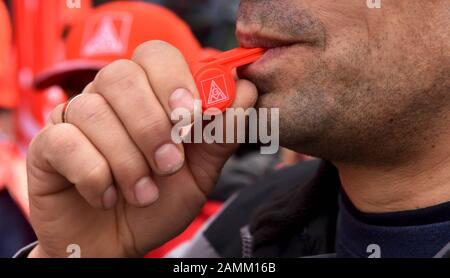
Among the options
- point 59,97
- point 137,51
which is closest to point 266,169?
point 59,97

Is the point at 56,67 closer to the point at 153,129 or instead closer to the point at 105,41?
the point at 105,41

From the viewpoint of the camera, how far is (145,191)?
1.20 meters

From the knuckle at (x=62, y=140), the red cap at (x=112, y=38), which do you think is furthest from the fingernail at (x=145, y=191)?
the red cap at (x=112, y=38)

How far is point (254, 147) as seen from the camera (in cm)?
310

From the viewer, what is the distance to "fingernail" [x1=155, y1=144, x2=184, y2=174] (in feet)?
3.78

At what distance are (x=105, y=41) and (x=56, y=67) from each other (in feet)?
0.81

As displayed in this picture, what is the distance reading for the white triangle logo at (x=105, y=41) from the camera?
261 centimetres

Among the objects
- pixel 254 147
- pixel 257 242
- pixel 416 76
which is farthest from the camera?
pixel 254 147

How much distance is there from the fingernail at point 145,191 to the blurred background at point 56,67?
2.08 ft

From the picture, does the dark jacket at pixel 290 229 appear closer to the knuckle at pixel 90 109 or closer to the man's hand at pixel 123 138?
the man's hand at pixel 123 138

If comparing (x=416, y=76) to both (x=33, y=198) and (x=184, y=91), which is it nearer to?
(x=184, y=91)

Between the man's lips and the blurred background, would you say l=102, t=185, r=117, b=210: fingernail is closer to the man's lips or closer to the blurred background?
the man's lips

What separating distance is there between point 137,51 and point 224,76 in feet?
0.52

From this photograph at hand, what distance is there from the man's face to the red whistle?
82mm
